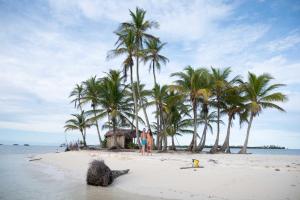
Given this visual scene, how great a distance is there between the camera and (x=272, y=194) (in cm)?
722

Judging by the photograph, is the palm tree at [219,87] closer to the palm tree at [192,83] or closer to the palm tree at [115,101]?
the palm tree at [192,83]

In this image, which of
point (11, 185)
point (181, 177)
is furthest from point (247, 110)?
point (11, 185)

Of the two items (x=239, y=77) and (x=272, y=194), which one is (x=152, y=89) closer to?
(x=239, y=77)

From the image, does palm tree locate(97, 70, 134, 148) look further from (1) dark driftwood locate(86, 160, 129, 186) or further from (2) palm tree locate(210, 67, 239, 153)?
(1) dark driftwood locate(86, 160, 129, 186)

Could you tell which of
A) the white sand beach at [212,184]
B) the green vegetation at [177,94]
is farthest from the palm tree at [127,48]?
the white sand beach at [212,184]

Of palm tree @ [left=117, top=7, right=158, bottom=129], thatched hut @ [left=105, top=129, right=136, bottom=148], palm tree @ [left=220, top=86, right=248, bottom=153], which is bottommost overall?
thatched hut @ [left=105, top=129, right=136, bottom=148]

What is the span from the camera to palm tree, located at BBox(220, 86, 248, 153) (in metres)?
27.4

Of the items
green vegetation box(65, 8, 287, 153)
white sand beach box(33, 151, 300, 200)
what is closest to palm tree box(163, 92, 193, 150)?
green vegetation box(65, 8, 287, 153)

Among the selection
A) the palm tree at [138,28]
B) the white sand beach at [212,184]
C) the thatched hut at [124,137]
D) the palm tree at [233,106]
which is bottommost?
the white sand beach at [212,184]

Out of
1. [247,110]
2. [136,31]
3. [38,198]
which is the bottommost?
[38,198]

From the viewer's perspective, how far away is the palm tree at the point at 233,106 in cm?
2736

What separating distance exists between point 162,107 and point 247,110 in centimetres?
767

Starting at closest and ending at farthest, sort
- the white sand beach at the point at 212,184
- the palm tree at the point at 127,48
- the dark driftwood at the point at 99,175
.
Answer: the white sand beach at the point at 212,184 → the dark driftwood at the point at 99,175 → the palm tree at the point at 127,48

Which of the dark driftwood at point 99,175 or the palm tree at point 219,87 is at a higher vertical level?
the palm tree at point 219,87
